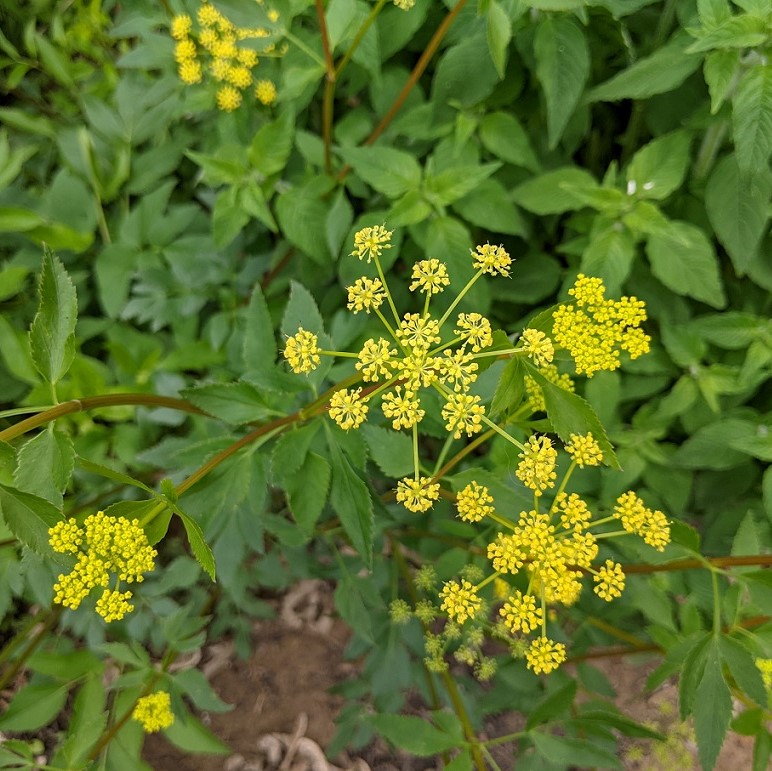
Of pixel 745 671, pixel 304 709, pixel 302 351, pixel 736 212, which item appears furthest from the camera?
pixel 304 709

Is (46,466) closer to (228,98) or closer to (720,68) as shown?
(228,98)

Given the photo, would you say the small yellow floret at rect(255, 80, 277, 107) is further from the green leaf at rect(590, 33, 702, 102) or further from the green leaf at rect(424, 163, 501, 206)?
the green leaf at rect(590, 33, 702, 102)

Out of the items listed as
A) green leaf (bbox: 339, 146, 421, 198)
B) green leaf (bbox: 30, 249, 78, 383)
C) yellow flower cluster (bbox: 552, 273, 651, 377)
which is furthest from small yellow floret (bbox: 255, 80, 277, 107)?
yellow flower cluster (bbox: 552, 273, 651, 377)

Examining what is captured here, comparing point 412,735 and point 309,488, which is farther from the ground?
point 309,488

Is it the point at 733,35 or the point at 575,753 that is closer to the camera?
the point at 733,35

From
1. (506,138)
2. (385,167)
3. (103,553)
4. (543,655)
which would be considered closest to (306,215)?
(385,167)

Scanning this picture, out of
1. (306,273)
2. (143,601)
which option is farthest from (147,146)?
(143,601)
